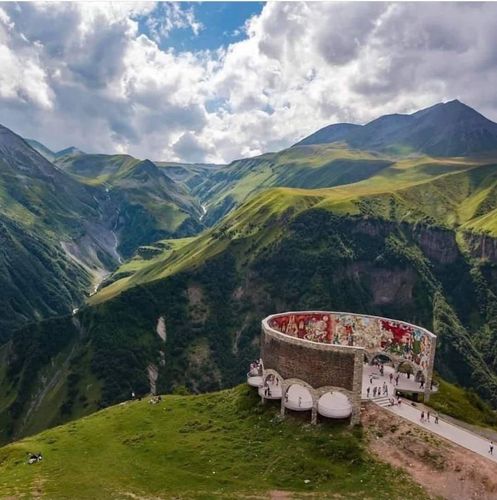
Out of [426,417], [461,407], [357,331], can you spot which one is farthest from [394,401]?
[357,331]

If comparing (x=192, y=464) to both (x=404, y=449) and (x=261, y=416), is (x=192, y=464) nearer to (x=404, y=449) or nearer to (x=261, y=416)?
(x=261, y=416)

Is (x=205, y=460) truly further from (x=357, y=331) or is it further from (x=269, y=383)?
(x=357, y=331)

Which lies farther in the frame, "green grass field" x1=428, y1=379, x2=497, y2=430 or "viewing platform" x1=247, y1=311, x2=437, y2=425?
"green grass field" x1=428, y1=379, x2=497, y2=430

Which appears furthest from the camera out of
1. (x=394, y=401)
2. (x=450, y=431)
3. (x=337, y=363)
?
(x=394, y=401)

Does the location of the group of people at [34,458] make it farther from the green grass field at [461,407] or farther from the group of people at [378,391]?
the green grass field at [461,407]

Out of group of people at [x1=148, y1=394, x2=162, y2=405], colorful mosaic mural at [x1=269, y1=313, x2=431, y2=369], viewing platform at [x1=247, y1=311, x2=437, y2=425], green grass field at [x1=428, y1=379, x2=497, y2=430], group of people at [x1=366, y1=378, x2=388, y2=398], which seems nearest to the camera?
viewing platform at [x1=247, y1=311, x2=437, y2=425]

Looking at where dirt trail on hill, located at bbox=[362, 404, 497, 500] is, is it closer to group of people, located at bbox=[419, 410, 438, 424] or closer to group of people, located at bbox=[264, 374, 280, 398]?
group of people, located at bbox=[419, 410, 438, 424]

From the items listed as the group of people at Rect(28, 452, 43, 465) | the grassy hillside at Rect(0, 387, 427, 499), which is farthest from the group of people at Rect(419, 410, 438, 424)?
the group of people at Rect(28, 452, 43, 465)
